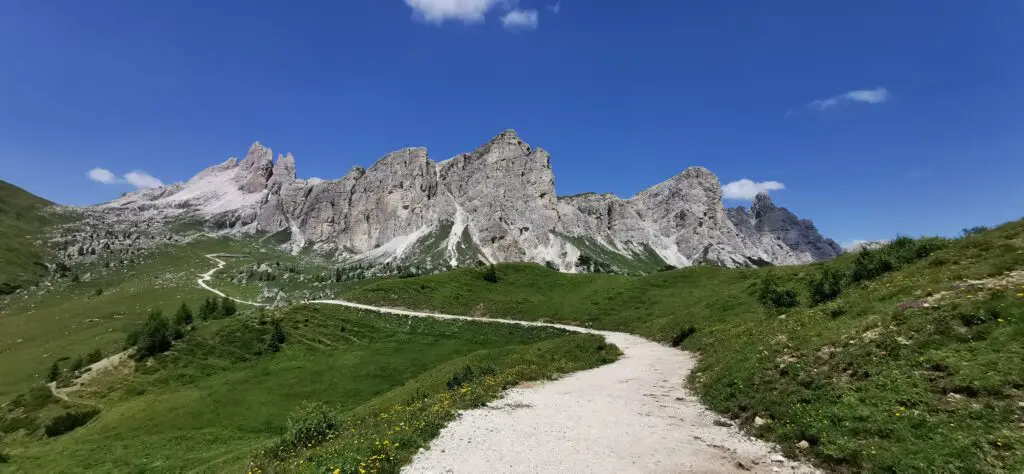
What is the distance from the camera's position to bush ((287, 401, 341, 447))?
1959 cm

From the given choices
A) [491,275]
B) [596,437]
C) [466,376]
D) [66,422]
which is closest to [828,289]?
[466,376]

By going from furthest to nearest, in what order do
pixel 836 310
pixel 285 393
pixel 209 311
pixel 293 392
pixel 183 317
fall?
pixel 209 311, pixel 183 317, pixel 293 392, pixel 285 393, pixel 836 310

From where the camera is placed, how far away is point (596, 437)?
665 inches

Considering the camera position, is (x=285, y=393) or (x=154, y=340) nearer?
(x=285, y=393)

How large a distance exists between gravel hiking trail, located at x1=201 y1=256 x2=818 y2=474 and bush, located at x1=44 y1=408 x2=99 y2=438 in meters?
53.8

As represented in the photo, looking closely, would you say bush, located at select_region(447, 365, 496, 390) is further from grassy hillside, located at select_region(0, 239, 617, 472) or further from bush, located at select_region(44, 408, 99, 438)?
bush, located at select_region(44, 408, 99, 438)

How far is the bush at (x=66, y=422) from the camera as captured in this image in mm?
46688

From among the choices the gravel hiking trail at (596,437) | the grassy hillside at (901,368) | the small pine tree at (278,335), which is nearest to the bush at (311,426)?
the gravel hiking trail at (596,437)

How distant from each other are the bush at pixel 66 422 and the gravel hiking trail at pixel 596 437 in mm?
53769

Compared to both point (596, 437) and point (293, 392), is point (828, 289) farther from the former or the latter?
point (293, 392)

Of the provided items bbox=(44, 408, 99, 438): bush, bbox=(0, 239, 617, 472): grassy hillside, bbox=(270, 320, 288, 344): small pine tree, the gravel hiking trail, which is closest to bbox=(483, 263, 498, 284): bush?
bbox=(0, 239, 617, 472): grassy hillside

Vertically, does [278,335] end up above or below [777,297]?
below

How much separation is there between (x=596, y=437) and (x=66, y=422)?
61.3 meters

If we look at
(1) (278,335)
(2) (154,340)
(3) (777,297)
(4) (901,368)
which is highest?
(3) (777,297)
